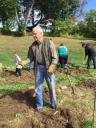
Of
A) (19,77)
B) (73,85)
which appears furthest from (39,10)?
(73,85)

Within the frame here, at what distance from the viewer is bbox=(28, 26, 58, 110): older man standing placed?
945 centimetres

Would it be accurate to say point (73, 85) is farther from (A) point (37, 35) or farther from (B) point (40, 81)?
(A) point (37, 35)

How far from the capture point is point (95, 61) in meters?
22.8

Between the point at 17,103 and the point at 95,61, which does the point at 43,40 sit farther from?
the point at 95,61

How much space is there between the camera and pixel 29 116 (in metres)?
9.68

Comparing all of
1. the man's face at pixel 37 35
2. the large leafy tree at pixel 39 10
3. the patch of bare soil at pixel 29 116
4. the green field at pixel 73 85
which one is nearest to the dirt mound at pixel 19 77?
the green field at pixel 73 85

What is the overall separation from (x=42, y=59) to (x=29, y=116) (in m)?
1.31

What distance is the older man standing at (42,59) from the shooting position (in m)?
9.45

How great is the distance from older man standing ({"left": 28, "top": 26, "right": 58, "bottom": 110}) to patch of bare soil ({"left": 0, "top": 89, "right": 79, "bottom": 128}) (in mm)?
316

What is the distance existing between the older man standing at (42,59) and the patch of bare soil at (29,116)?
316 mm

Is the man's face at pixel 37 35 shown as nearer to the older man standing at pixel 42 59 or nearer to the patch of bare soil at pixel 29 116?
the older man standing at pixel 42 59

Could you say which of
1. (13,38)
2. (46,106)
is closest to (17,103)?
(46,106)

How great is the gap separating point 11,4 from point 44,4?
5644mm

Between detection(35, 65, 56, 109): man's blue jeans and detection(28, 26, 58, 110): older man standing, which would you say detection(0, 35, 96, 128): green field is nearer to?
detection(35, 65, 56, 109): man's blue jeans
